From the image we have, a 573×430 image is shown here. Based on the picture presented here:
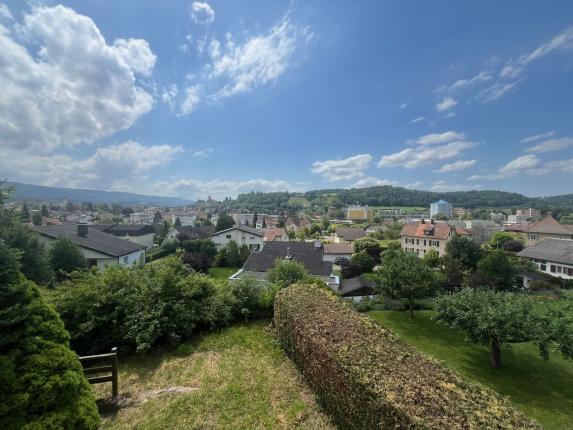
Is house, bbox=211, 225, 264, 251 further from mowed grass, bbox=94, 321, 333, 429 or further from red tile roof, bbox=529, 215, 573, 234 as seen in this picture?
red tile roof, bbox=529, 215, 573, 234

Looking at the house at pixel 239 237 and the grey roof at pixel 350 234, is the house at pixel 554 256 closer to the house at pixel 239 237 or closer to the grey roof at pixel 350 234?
the grey roof at pixel 350 234

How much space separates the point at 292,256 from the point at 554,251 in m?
33.6

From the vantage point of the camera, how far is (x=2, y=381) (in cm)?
332

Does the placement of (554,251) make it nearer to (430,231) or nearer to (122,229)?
(430,231)

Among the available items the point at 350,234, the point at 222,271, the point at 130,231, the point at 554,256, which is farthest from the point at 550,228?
the point at 130,231

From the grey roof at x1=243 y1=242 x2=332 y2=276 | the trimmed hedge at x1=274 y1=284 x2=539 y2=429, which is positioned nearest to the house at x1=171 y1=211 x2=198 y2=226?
the grey roof at x1=243 y1=242 x2=332 y2=276

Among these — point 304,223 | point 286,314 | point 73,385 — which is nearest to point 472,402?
point 286,314

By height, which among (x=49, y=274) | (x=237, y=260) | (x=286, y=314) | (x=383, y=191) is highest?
(x=383, y=191)

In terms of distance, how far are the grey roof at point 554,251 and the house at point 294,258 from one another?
28.3 meters

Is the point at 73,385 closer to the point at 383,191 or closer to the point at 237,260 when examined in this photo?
the point at 237,260

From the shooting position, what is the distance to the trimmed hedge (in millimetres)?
3006

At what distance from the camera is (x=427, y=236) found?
4438 cm

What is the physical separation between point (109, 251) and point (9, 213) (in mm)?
23208

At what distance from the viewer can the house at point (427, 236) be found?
137 ft
